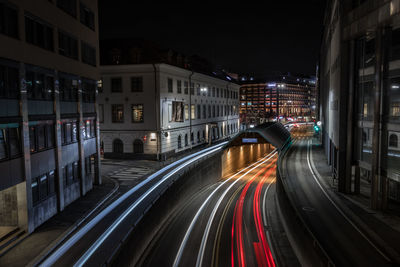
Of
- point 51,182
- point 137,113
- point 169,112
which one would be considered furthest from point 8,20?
point 169,112

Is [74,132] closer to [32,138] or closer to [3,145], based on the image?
[32,138]

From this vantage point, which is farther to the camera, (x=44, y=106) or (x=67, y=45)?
(x=67, y=45)

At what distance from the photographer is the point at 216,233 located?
68.4ft

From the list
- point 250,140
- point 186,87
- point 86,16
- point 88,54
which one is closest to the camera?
point 86,16

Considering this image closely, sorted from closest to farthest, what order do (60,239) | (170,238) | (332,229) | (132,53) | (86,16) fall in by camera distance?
(60,239), (332,229), (170,238), (86,16), (132,53)

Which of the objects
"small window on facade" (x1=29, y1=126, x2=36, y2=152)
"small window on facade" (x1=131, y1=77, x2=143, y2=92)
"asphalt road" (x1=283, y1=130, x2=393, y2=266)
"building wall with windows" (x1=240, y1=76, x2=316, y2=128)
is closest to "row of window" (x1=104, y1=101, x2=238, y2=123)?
"small window on facade" (x1=131, y1=77, x2=143, y2=92)

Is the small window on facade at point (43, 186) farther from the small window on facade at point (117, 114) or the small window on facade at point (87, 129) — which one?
the small window on facade at point (117, 114)

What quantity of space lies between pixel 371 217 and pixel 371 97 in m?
8.47

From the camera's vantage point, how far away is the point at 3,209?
1667 centimetres

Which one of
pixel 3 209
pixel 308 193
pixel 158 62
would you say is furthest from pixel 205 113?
pixel 3 209

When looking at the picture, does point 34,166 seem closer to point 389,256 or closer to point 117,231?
point 117,231

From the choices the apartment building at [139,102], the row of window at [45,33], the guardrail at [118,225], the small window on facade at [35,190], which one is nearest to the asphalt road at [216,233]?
the guardrail at [118,225]

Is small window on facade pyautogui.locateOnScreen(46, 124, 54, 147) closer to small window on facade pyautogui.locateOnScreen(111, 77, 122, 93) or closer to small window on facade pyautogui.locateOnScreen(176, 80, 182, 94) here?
small window on facade pyautogui.locateOnScreen(111, 77, 122, 93)

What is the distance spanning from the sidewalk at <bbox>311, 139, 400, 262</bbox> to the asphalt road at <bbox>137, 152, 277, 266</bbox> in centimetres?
572
